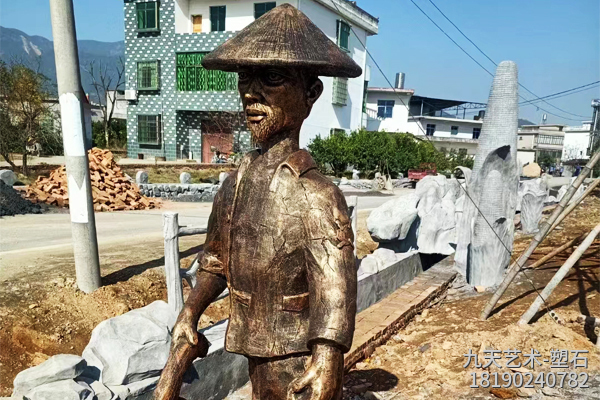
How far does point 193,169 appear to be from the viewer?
1953 centimetres

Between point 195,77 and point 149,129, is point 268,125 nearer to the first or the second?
point 195,77

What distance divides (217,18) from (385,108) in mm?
16992

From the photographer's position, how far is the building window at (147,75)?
69.7ft

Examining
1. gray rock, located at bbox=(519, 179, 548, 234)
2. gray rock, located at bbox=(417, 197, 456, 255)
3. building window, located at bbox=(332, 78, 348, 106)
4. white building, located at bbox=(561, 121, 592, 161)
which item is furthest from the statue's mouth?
white building, located at bbox=(561, 121, 592, 161)

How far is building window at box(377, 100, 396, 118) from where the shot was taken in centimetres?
3372

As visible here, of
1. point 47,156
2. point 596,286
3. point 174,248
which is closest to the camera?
point 174,248

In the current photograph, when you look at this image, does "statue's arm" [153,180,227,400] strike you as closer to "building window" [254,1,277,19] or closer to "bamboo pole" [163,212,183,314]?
"bamboo pole" [163,212,183,314]

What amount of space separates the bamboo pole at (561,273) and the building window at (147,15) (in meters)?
20.6

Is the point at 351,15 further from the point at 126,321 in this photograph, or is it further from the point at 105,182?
the point at 126,321

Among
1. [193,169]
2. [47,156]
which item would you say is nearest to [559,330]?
[193,169]

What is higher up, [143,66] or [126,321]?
[143,66]

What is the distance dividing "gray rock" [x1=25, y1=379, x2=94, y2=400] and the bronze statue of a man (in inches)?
42.5

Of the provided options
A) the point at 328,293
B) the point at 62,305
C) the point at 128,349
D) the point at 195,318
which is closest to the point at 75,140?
the point at 62,305

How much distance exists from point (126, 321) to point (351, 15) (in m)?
22.5
